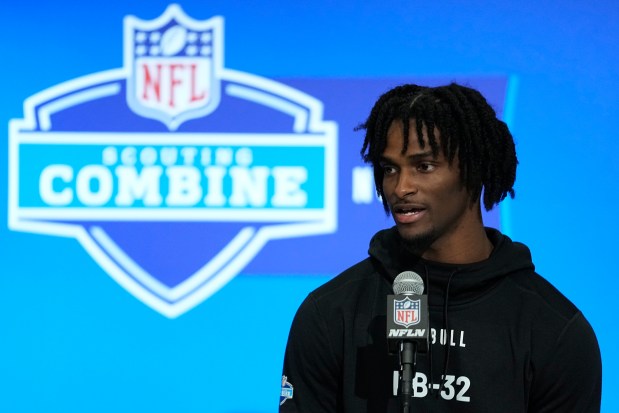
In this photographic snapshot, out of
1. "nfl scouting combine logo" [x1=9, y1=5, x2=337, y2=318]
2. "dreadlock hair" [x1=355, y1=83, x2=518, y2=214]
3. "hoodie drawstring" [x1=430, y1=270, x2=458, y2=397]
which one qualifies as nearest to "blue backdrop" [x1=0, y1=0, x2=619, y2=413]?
"nfl scouting combine logo" [x1=9, y1=5, x2=337, y2=318]

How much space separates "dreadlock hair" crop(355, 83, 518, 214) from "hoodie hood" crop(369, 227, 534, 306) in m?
0.11

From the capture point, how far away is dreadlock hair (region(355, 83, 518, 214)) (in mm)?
1789

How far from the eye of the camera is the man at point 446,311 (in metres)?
1.73

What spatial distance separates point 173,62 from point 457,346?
1800 millimetres

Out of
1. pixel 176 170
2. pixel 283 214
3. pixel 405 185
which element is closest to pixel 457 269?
pixel 405 185

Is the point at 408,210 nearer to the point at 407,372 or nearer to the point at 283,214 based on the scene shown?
the point at 407,372

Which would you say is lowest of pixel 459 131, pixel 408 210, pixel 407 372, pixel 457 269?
pixel 407 372

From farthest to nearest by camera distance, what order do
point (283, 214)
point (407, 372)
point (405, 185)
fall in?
point (283, 214)
point (405, 185)
point (407, 372)

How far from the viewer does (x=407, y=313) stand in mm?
1542

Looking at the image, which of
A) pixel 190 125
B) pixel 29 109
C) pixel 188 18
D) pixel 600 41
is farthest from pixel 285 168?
pixel 600 41

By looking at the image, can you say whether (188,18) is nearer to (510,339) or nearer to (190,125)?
(190,125)

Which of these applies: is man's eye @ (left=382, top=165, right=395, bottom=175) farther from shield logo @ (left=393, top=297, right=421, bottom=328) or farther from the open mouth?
shield logo @ (left=393, top=297, right=421, bottom=328)

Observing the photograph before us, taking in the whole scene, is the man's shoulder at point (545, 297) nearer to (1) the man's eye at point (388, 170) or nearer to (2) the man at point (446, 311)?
(2) the man at point (446, 311)

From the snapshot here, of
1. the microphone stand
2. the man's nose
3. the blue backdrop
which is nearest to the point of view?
the microphone stand
